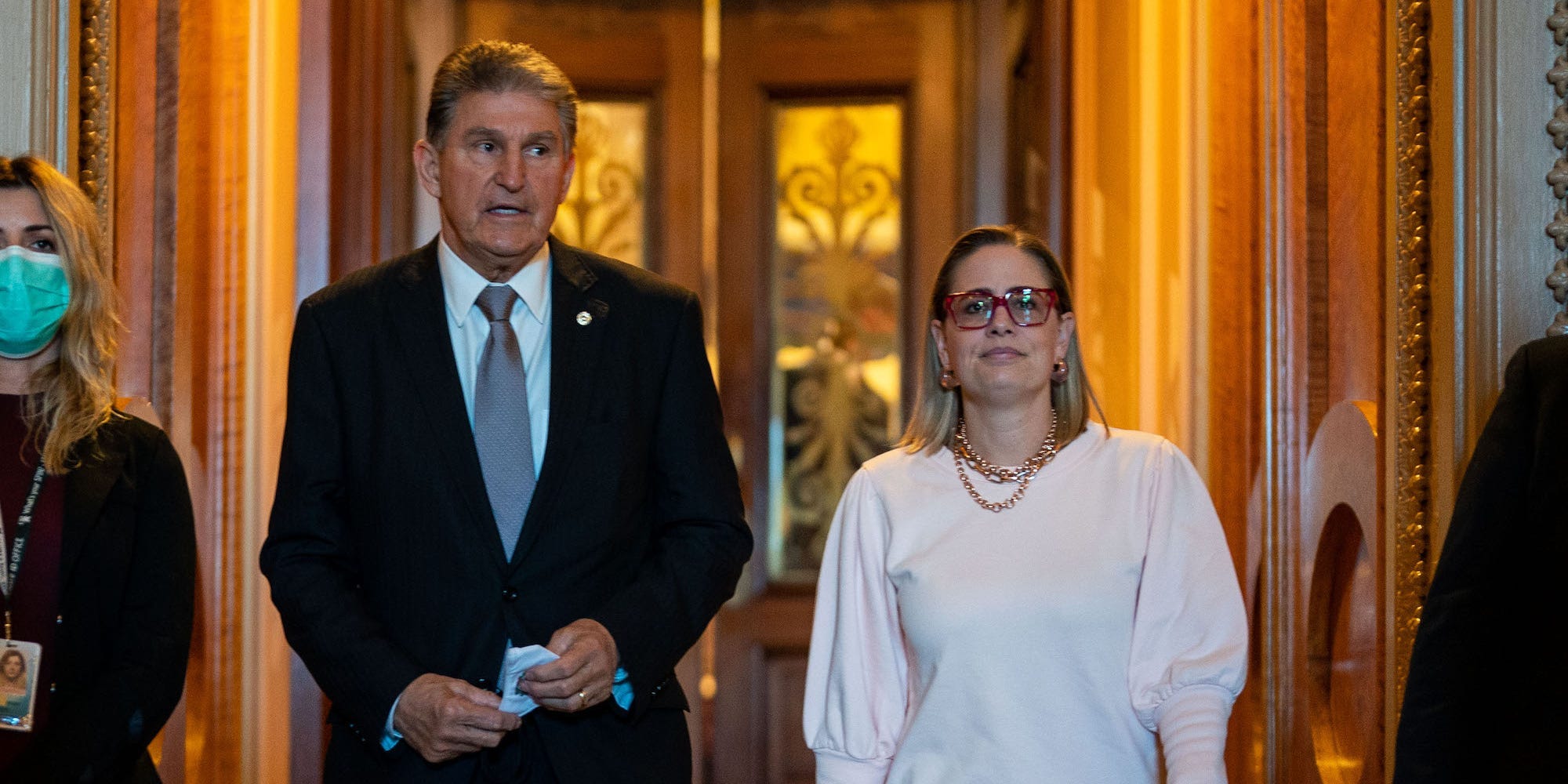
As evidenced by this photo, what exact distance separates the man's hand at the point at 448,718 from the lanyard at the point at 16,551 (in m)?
0.56

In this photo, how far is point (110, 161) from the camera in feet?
9.82

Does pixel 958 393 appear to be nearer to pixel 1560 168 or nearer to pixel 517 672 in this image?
pixel 517 672

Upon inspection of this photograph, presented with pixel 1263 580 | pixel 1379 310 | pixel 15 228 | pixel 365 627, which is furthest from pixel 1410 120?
pixel 15 228

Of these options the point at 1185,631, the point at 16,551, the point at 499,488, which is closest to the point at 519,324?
the point at 499,488

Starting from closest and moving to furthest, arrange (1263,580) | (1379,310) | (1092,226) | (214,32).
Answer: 1. (1379,310)
2. (1263,580)
3. (214,32)
4. (1092,226)

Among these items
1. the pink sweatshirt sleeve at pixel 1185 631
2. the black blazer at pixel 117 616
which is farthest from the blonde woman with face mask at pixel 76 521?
the pink sweatshirt sleeve at pixel 1185 631

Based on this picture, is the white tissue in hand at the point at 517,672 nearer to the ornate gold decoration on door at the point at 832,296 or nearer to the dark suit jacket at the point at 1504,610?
the dark suit jacket at the point at 1504,610

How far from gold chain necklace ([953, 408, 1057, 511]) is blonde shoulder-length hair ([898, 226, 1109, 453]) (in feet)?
0.07

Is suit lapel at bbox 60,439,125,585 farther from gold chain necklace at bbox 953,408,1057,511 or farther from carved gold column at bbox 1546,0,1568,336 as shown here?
carved gold column at bbox 1546,0,1568,336

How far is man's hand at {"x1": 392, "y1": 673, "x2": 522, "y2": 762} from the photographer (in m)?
2.26

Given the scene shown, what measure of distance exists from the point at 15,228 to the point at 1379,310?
7.00 feet

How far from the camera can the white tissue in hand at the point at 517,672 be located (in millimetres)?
2293

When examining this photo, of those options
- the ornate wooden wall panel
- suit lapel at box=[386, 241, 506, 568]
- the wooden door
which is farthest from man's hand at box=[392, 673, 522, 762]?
the wooden door

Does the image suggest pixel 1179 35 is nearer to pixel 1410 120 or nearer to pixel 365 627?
pixel 1410 120
